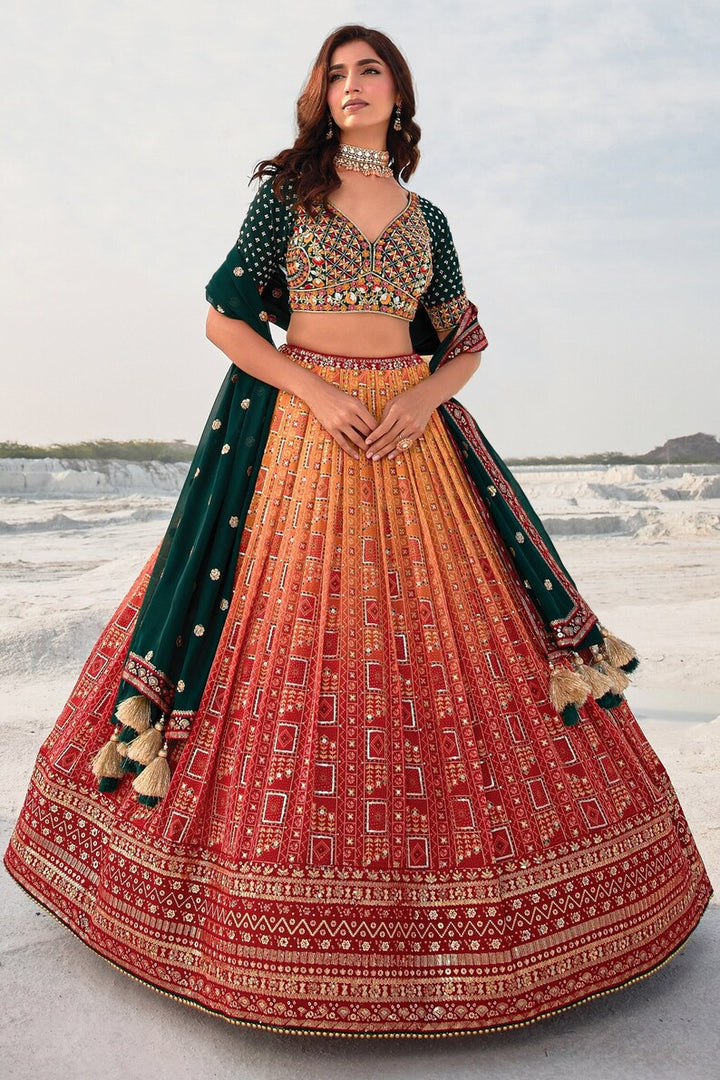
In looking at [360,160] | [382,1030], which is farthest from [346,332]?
[382,1030]

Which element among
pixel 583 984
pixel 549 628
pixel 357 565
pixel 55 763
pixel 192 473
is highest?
pixel 192 473

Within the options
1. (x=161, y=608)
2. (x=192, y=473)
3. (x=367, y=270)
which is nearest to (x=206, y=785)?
(x=161, y=608)

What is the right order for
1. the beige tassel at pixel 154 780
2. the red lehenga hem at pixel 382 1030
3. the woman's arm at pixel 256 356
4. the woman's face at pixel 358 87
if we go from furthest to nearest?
the woman's face at pixel 358 87 → the woman's arm at pixel 256 356 → the beige tassel at pixel 154 780 → the red lehenga hem at pixel 382 1030

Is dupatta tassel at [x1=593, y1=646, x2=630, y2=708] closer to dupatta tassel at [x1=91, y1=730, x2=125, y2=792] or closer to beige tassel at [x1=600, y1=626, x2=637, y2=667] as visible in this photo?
beige tassel at [x1=600, y1=626, x2=637, y2=667]

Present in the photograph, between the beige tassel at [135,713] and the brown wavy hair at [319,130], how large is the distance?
49.1 inches

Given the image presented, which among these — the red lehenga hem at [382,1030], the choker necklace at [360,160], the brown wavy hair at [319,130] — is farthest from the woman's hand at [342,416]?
the red lehenga hem at [382,1030]

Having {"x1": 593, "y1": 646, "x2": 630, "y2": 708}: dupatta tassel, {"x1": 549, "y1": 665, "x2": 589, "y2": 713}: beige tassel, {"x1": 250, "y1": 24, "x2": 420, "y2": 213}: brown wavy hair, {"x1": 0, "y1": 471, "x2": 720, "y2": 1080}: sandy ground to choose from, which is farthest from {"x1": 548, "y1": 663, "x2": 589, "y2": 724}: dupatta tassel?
{"x1": 250, "y1": 24, "x2": 420, "y2": 213}: brown wavy hair

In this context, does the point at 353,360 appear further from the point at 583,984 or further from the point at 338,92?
the point at 583,984

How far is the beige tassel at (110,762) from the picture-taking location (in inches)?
80.8

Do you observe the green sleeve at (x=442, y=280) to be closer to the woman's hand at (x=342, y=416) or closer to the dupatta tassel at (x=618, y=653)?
the woman's hand at (x=342, y=416)

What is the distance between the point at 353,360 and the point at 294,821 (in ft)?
3.65

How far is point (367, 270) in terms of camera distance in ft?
7.41

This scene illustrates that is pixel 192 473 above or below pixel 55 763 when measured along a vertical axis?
above

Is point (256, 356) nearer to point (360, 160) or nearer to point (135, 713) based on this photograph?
point (360, 160)
